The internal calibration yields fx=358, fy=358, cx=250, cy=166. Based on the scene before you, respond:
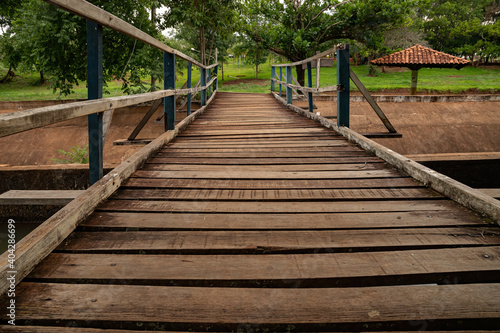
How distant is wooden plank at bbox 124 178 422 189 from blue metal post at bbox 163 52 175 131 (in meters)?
1.89

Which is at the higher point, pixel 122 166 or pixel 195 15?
pixel 195 15

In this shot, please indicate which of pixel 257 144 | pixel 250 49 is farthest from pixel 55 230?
pixel 250 49

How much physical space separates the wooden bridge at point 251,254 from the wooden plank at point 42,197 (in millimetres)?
796

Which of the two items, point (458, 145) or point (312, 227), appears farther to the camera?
point (458, 145)

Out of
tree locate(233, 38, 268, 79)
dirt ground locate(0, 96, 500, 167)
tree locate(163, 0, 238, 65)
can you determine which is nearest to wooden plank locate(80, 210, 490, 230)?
dirt ground locate(0, 96, 500, 167)

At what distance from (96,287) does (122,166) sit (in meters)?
1.52

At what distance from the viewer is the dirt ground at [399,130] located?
1110 centimetres

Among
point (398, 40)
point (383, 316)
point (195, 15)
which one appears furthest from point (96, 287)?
point (398, 40)

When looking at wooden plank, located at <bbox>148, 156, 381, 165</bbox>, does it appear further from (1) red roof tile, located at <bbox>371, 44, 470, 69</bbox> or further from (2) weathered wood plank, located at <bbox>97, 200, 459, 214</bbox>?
(1) red roof tile, located at <bbox>371, 44, 470, 69</bbox>

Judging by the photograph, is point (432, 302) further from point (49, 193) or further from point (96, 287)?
point (49, 193)

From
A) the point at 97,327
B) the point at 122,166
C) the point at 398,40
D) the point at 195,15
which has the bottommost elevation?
the point at 97,327

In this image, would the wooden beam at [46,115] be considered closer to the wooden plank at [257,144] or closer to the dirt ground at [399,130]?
the wooden plank at [257,144]

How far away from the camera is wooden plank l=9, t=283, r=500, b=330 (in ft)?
3.98

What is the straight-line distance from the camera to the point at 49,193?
3.32 m
